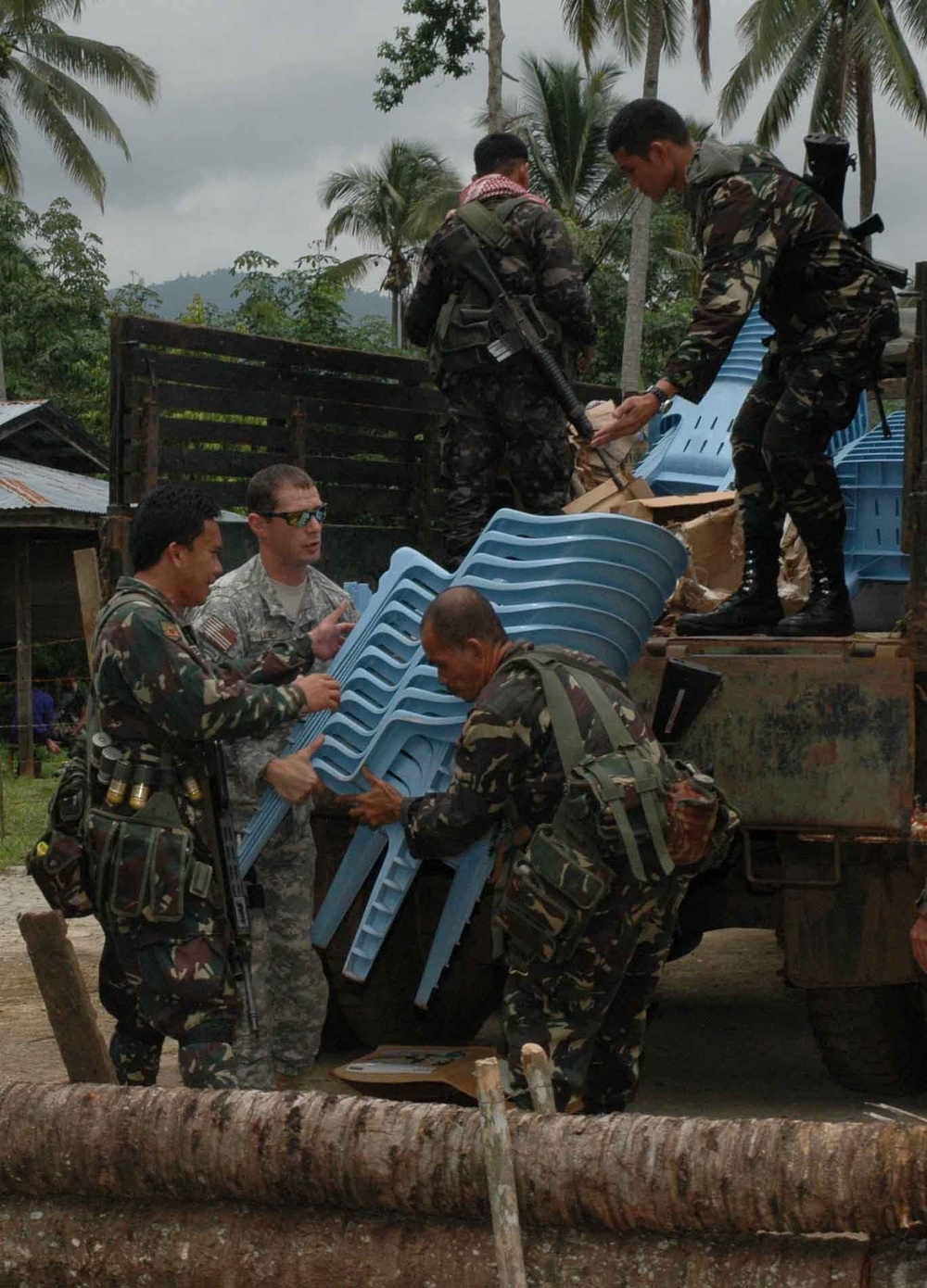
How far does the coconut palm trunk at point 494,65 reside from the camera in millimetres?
21031

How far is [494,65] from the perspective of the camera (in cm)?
2128

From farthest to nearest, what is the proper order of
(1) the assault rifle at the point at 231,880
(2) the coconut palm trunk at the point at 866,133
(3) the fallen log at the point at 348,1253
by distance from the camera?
(2) the coconut palm trunk at the point at 866,133, (1) the assault rifle at the point at 231,880, (3) the fallen log at the point at 348,1253

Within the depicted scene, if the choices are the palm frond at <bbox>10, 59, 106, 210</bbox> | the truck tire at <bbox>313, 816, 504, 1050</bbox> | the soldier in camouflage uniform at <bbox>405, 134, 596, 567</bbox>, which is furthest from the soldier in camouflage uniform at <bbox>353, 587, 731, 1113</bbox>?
the palm frond at <bbox>10, 59, 106, 210</bbox>

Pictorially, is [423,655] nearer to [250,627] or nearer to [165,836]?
[250,627]

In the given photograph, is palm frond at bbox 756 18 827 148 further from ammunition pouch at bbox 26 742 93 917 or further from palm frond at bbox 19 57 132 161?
ammunition pouch at bbox 26 742 93 917

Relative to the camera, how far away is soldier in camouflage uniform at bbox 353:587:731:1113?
4164mm

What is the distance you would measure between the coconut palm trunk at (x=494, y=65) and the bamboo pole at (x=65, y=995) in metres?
17.5

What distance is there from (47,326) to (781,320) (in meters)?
26.2

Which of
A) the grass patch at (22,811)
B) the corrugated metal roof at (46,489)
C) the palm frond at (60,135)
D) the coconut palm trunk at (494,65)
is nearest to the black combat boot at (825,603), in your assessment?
the grass patch at (22,811)

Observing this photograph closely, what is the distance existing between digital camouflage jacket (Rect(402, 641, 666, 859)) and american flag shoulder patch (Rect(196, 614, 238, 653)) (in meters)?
1.03

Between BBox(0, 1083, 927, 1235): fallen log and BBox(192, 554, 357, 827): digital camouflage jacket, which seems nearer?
BBox(0, 1083, 927, 1235): fallen log

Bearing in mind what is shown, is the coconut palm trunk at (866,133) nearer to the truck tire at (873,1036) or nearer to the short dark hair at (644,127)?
the short dark hair at (644,127)

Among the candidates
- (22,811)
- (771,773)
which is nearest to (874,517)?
(771,773)

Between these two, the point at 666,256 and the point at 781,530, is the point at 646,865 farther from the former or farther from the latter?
the point at 666,256
